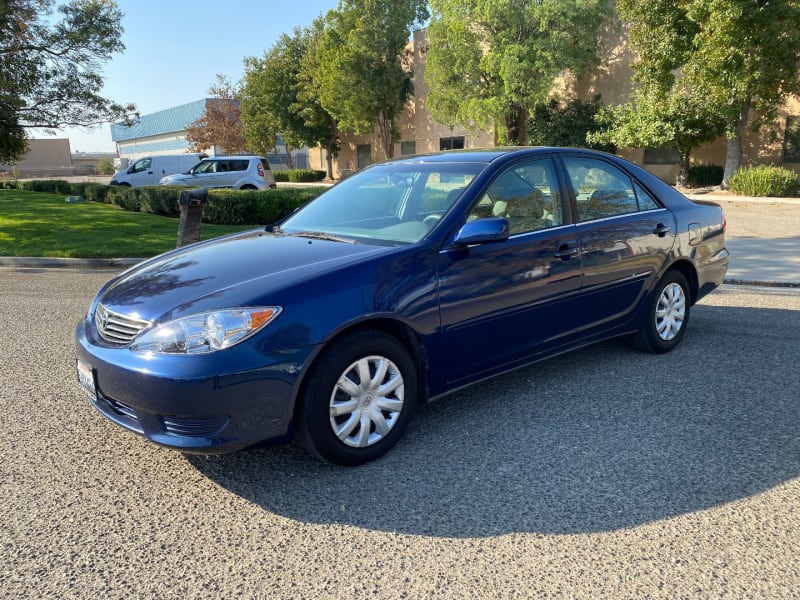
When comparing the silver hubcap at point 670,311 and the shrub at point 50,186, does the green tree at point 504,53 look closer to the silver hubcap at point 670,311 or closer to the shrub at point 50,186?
the shrub at point 50,186

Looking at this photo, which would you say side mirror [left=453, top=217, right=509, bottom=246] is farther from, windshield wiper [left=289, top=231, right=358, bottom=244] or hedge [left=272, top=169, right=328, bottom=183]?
hedge [left=272, top=169, right=328, bottom=183]

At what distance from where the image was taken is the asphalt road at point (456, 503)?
250cm

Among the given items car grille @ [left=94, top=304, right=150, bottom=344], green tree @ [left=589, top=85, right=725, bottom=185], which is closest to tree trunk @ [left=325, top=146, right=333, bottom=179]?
green tree @ [left=589, top=85, right=725, bottom=185]

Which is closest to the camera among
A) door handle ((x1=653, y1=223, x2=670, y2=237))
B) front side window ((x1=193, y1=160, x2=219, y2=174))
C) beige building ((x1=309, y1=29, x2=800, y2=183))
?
door handle ((x1=653, y1=223, x2=670, y2=237))

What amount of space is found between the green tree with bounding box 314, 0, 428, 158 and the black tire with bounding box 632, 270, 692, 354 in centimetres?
3187

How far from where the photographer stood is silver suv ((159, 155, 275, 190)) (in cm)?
2211

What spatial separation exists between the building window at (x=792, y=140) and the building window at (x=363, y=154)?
24595mm

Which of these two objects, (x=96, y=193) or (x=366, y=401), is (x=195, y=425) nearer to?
(x=366, y=401)

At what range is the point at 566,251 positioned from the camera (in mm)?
4230

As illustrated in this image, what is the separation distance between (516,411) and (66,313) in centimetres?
531

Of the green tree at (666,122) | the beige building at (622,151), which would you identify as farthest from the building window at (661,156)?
the green tree at (666,122)

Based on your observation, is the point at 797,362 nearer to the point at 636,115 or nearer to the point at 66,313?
the point at 66,313

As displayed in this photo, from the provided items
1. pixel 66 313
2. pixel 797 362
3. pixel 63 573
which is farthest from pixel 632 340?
pixel 66 313

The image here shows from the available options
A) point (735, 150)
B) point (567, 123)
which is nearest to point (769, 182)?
point (735, 150)
